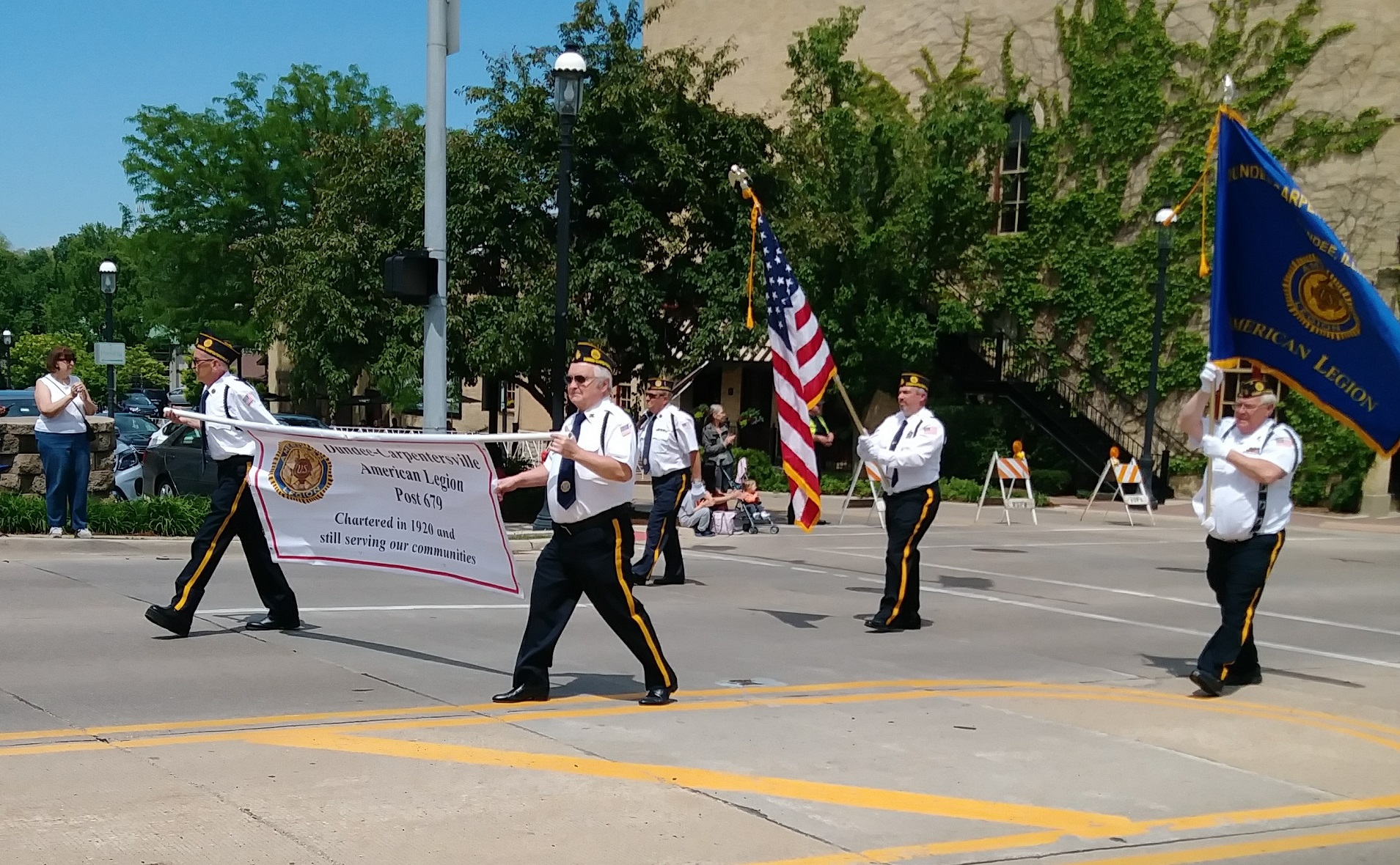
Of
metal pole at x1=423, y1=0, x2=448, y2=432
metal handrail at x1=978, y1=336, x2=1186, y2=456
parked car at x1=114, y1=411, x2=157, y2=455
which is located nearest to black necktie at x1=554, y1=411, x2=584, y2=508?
metal pole at x1=423, y1=0, x2=448, y2=432

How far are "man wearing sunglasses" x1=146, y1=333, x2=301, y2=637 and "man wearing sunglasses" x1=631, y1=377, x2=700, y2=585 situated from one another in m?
3.74

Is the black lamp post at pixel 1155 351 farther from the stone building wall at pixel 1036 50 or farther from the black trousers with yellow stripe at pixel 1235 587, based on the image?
the black trousers with yellow stripe at pixel 1235 587

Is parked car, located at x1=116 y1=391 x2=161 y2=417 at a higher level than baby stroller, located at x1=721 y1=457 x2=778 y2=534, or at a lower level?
higher

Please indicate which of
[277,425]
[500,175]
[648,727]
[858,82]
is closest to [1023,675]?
[648,727]

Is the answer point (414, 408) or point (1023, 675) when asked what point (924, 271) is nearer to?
point (414, 408)

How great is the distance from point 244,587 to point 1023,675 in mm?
6409

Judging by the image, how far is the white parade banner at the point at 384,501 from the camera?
8.15 meters

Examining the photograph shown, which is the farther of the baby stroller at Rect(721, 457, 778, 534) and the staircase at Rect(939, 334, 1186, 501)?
the staircase at Rect(939, 334, 1186, 501)

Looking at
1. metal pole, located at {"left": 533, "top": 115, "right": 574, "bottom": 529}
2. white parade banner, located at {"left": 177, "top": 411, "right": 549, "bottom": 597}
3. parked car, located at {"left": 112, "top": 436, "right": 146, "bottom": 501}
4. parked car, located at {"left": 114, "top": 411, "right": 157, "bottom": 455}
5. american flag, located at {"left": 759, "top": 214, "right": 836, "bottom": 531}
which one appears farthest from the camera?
parked car, located at {"left": 114, "top": 411, "right": 157, "bottom": 455}

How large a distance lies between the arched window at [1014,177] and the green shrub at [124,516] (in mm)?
20682

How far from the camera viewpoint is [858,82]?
96.8 ft

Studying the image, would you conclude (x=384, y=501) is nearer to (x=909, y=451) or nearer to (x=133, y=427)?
(x=909, y=451)

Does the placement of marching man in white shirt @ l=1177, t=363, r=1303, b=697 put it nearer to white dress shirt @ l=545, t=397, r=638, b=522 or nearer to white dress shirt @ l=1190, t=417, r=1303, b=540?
white dress shirt @ l=1190, t=417, r=1303, b=540

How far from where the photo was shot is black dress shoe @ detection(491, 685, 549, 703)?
759 centimetres
